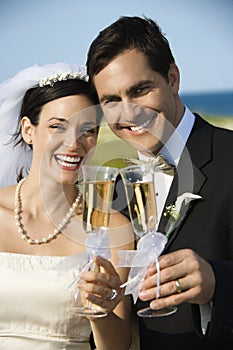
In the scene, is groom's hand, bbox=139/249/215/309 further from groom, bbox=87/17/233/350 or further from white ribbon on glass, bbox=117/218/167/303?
groom, bbox=87/17/233/350

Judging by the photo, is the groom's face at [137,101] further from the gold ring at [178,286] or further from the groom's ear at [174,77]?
the gold ring at [178,286]

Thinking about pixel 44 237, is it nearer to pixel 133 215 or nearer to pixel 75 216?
pixel 75 216

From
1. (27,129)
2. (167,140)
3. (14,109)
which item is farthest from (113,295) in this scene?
(14,109)

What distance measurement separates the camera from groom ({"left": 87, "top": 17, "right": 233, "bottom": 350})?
3.67m

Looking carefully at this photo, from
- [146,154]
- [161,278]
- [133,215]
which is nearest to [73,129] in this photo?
[146,154]

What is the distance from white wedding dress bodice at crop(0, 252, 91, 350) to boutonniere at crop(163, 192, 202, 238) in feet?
2.57

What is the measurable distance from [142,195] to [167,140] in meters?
0.79

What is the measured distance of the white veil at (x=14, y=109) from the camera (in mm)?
Result: 4449

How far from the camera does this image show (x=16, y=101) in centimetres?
454

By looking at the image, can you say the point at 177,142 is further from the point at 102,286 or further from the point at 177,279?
the point at 177,279

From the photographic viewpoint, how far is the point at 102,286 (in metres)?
3.27

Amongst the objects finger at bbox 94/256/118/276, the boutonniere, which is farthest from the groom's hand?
the boutonniere

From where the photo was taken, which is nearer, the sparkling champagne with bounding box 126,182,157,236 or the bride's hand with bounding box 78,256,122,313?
the sparkling champagne with bounding box 126,182,157,236

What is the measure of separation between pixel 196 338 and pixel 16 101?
1685 mm
